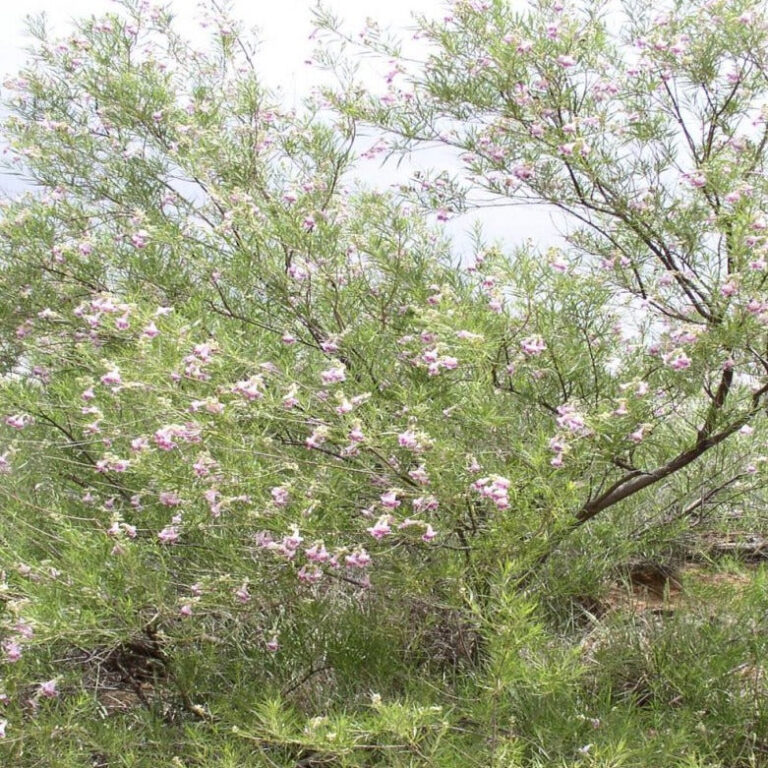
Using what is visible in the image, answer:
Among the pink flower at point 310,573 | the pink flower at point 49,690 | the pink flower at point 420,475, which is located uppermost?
the pink flower at point 420,475

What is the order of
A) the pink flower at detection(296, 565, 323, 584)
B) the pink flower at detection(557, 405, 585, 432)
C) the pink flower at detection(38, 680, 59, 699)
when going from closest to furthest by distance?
the pink flower at detection(557, 405, 585, 432), the pink flower at detection(296, 565, 323, 584), the pink flower at detection(38, 680, 59, 699)

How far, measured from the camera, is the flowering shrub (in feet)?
10.6

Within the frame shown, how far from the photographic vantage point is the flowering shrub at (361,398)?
3217 millimetres

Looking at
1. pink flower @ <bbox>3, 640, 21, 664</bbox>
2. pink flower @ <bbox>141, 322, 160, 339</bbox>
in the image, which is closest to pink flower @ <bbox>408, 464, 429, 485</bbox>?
pink flower @ <bbox>141, 322, 160, 339</bbox>

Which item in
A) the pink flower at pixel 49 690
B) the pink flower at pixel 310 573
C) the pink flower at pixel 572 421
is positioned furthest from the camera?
the pink flower at pixel 49 690

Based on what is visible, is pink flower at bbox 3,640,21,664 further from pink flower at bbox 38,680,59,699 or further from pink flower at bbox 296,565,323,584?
pink flower at bbox 296,565,323,584

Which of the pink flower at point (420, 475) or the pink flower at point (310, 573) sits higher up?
the pink flower at point (420, 475)

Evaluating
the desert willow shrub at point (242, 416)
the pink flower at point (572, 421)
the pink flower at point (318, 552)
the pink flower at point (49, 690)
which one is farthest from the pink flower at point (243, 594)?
the pink flower at point (572, 421)

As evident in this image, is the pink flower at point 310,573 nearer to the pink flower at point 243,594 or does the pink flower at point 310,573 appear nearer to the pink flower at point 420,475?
the pink flower at point 243,594

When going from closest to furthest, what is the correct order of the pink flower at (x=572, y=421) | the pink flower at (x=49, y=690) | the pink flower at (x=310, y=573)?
the pink flower at (x=572, y=421), the pink flower at (x=310, y=573), the pink flower at (x=49, y=690)

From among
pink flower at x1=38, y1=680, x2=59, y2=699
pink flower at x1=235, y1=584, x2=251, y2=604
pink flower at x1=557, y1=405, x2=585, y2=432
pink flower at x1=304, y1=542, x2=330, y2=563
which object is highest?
pink flower at x1=557, y1=405, x2=585, y2=432

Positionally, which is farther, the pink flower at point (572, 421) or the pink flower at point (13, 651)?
the pink flower at point (13, 651)

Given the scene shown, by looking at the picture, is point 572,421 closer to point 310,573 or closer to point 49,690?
point 310,573

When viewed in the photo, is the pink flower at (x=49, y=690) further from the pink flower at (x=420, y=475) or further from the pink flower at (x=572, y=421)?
the pink flower at (x=572, y=421)
